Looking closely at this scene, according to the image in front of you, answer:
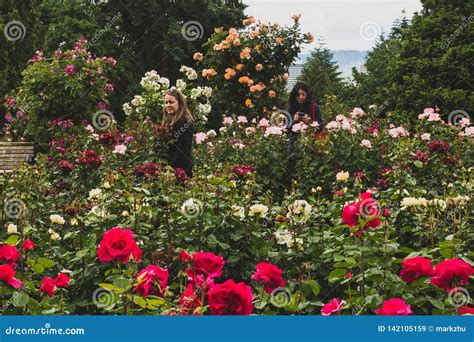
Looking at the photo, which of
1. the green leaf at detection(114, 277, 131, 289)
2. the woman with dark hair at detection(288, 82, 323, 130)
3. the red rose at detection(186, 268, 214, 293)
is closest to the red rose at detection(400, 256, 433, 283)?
the red rose at detection(186, 268, 214, 293)

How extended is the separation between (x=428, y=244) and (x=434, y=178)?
1.96m

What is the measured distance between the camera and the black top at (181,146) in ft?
19.4

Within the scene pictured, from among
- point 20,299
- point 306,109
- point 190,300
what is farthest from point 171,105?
point 190,300

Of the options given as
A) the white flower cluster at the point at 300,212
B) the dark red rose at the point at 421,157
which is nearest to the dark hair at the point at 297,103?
the dark red rose at the point at 421,157

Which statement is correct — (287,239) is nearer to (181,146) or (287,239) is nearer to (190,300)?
(190,300)

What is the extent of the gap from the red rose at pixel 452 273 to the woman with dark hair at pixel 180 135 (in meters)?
3.87

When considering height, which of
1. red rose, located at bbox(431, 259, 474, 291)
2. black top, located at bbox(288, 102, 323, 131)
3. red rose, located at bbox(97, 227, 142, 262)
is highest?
black top, located at bbox(288, 102, 323, 131)

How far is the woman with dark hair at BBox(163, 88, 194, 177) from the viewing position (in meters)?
5.93

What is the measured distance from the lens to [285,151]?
7160 millimetres

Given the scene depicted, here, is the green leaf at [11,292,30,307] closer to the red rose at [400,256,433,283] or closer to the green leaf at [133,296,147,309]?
the green leaf at [133,296,147,309]

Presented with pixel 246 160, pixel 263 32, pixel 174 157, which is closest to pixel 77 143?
pixel 174 157

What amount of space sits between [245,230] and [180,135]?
8.29 ft

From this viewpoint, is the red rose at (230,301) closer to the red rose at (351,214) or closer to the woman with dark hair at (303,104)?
the red rose at (351,214)

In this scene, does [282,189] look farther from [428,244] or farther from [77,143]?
[428,244]
